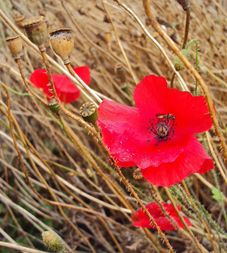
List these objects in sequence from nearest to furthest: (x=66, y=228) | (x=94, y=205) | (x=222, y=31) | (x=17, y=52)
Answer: (x=17, y=52)
(x=66, y=228)
(x=94, y=205)
(x=222, y=31)

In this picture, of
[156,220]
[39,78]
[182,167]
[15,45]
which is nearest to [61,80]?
[39,78]

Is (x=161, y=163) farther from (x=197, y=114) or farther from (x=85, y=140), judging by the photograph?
(x=85, y=140)

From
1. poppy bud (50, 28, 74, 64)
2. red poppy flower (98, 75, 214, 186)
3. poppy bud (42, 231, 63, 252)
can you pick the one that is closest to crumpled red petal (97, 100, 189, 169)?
red poppy flower (98, 75, 214, 186)

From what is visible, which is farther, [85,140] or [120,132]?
[85,140]

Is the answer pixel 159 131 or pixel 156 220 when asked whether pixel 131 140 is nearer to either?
pixel 159 131

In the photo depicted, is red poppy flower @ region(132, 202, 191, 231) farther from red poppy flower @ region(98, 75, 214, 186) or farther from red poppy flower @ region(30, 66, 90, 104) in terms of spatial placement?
red poppy flower @ region(30, 66, 90, 104)

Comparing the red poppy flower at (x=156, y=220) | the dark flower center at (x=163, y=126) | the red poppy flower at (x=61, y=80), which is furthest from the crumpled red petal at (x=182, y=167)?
the red poppy flower at (x=61, y=80)

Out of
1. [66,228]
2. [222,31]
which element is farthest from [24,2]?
[66,228]

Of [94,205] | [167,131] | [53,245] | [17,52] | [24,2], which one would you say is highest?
[24,2]
